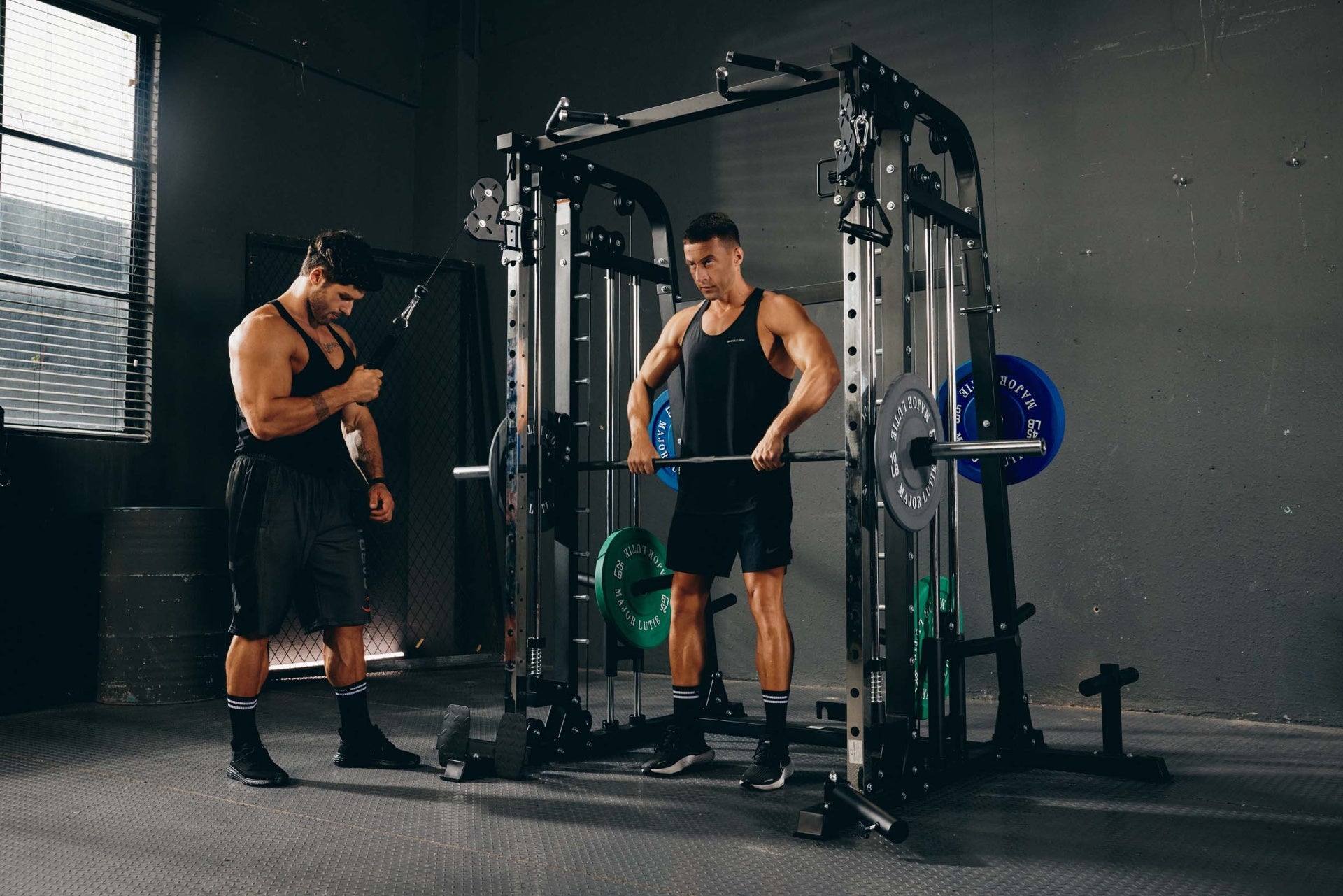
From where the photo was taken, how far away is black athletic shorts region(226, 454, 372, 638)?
9.66 feet

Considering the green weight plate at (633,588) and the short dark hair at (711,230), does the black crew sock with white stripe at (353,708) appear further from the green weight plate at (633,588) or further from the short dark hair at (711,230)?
the short dark hair at (711,230)

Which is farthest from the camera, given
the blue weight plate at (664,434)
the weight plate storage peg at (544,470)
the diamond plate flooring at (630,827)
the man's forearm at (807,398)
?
the blue weight plate at (664,434)

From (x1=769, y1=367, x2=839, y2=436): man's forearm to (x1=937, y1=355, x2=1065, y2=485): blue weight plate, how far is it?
512mm

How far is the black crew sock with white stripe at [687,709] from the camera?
3.12 meters

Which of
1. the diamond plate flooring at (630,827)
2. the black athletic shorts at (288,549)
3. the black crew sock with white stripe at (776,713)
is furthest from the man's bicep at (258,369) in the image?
the black crew sock with white stripe at (776,713)

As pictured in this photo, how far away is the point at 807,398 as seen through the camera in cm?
287

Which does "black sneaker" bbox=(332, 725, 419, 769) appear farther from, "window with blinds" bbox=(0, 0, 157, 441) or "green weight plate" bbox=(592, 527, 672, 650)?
"window with blinds" bbox=(0, 0, 157, 441)

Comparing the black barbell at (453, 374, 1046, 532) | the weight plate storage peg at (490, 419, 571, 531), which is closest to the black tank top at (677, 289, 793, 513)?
the black barbell at (453, 374, 1046, 532)

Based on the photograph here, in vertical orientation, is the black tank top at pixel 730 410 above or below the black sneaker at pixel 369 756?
above

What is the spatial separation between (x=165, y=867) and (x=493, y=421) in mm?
3581

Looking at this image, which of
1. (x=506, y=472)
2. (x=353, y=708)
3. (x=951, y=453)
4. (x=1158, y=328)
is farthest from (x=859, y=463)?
(x=1158, y=328)

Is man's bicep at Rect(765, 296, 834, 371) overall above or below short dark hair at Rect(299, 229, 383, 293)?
below

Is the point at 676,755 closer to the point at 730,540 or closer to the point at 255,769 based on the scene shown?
the point at 730,540

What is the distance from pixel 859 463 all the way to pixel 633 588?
3.36ft
